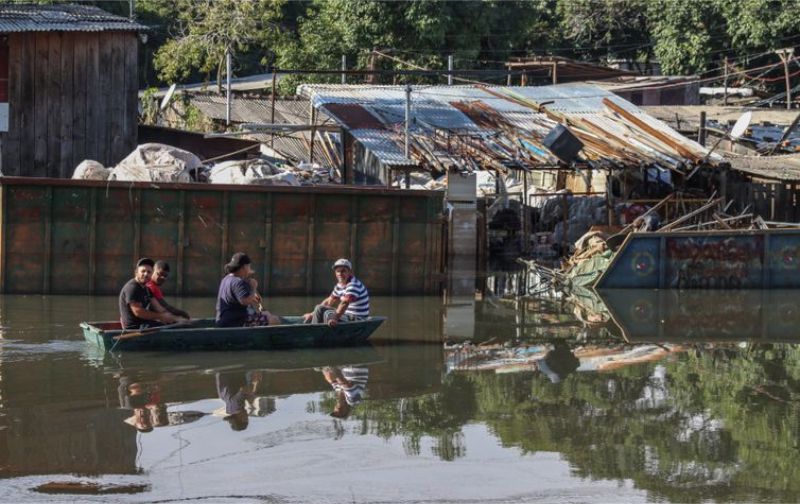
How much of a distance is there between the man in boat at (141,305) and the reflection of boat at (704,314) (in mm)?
6704

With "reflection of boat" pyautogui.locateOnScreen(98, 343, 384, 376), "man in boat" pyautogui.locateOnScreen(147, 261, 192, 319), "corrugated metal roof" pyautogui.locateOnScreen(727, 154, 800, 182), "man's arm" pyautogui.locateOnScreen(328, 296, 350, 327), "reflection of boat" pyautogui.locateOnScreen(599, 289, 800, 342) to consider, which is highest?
"corrugated metal roof" pyautogui.locateOnScreen(727, 154, 800, 182)

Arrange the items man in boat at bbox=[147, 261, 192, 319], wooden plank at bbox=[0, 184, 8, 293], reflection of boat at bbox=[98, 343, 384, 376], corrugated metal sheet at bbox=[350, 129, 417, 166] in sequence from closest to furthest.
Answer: reflection of boat at bbox=[98, 343, 384, 376] → man in boat at bbox=[147, 261, 192, 319] → wooden plank at bbox=[0, 184, 8, 293] → corrugated metal sheet at bbox=[350, 129, 417, 166]

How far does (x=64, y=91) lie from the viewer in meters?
23.5

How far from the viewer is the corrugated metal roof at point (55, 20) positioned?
22781mm

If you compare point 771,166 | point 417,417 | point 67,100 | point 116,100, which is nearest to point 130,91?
point 116,100

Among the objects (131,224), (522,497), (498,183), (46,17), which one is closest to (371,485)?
(522,497)

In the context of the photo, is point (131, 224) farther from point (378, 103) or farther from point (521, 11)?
point (521, 11)

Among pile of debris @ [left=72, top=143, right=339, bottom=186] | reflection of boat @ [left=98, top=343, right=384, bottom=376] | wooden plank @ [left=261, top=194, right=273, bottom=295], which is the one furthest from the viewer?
pile of debris @ [left=72, top=143, right=339, bottom=186]

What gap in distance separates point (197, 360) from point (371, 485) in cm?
553

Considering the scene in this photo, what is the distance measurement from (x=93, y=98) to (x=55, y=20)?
66.6 inches

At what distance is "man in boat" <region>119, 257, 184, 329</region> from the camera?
13.6 metres

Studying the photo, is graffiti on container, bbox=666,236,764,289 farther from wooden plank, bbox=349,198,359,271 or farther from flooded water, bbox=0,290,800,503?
wooden plank, bbox=349,198,359,271

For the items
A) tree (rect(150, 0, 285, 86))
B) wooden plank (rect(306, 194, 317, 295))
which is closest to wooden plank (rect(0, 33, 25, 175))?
wooden plank (rect(306, 194, 317, 295))

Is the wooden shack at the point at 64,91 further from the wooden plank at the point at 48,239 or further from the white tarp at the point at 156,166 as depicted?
the wooden plank at the point at 48,239
